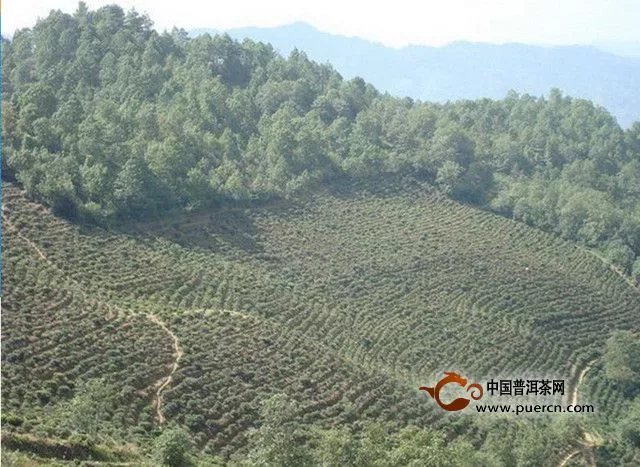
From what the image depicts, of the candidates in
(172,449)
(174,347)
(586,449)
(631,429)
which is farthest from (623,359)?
(172,449)

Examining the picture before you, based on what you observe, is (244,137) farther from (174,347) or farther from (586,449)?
(586,449)

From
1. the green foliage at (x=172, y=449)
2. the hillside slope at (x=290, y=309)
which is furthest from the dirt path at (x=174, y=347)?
the green foliage at (x=172, y=449)

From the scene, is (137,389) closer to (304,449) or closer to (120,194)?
(304,449)

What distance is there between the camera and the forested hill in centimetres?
4269

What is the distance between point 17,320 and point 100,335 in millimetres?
3167

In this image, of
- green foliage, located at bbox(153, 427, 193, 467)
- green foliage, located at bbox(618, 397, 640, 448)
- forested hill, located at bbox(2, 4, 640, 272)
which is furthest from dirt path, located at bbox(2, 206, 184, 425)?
green foliage, located at bbox(618, 397, 640, 448)

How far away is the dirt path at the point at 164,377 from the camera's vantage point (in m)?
25.4

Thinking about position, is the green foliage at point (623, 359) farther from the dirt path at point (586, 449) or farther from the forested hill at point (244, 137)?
the forested hill at point (244, 137)

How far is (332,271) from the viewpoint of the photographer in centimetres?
4244

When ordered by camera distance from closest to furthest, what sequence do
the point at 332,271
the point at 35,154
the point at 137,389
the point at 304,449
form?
1. the point at 304,449
2. the point at 137,389
3. the point at 35,154
4. the point at 332,271

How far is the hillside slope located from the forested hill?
2.44 m

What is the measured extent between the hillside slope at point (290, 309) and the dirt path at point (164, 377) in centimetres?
10

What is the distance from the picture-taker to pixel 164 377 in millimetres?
27375

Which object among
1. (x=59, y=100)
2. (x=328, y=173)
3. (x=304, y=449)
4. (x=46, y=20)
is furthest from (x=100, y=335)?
(x=46, y=20)
